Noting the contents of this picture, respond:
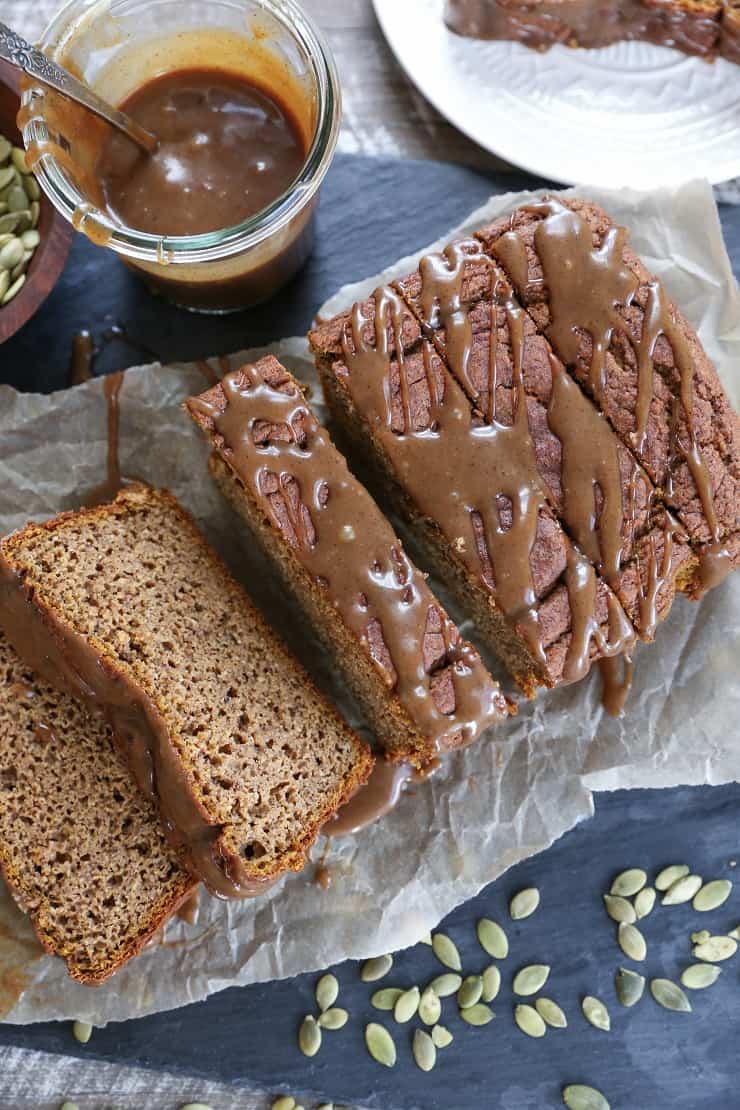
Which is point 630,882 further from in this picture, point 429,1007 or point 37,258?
point 37,258

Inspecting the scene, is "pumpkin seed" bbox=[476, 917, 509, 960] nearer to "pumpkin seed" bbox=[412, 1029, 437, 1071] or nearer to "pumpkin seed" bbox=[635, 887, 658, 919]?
"pumpkin seed" bbox=[412, 1029, 437, 1071]

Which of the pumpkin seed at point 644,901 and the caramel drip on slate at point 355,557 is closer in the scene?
the caramel drip on slate at point 355,557

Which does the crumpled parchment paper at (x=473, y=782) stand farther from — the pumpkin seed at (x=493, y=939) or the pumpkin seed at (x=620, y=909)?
the pumpkin seed at (x=620, y=909)

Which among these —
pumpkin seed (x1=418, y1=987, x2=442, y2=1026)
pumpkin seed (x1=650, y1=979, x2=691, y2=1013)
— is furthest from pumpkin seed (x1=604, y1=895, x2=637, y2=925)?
pumpkin seed (x1=418, y1=987, x2=442, y2=1026)

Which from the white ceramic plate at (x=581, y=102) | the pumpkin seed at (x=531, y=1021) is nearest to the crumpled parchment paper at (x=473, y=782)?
the white ceramic plate at (x=581, y=102)

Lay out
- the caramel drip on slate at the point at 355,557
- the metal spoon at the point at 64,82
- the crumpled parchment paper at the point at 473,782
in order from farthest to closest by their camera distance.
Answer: the crumpled parchment paper at the point at 473,782, the caramel drip on slate at the point at 355,557, the metal spoon at the point at 64,82
